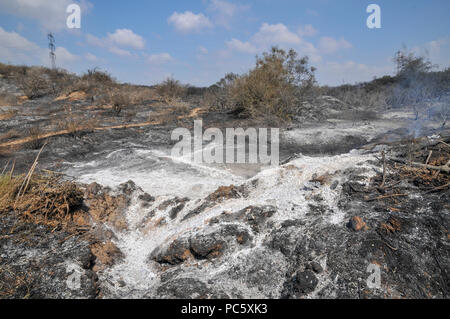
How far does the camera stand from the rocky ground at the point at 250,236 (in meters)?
1.89

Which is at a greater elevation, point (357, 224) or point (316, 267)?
point (357, 224)

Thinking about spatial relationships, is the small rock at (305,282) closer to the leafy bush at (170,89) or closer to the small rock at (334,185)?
the small rock at (334,185)

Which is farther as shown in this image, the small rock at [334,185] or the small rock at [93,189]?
the small rock at [93,189]

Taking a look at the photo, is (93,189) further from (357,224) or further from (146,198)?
(357,224)

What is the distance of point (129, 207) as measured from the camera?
3.53 metres

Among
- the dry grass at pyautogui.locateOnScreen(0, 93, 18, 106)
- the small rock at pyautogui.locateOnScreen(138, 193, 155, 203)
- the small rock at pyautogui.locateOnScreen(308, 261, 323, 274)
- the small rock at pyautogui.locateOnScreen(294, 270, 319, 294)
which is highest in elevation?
the dry grass at pyautogui.locateOnScreen(0, 93, 18, 106)

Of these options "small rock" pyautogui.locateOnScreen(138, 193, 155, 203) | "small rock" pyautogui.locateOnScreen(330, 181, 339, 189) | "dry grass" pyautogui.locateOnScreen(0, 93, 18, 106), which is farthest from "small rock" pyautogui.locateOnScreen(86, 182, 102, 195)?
"dry grass" pyautogui.locateOnScreen(0, 93, 18, 106)

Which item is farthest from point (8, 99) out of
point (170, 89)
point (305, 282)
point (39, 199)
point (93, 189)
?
point (305, 282)

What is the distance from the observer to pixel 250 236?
249cm

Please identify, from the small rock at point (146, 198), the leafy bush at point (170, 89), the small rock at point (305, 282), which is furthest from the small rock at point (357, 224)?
the leafy bush at point (170, 89)

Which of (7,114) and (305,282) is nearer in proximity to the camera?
(305,282)

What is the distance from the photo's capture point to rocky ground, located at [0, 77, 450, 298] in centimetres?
189

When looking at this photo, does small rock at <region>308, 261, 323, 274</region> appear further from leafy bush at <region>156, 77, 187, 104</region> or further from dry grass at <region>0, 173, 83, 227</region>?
leafy bush at <region>156, 77, 187, 104</region>
